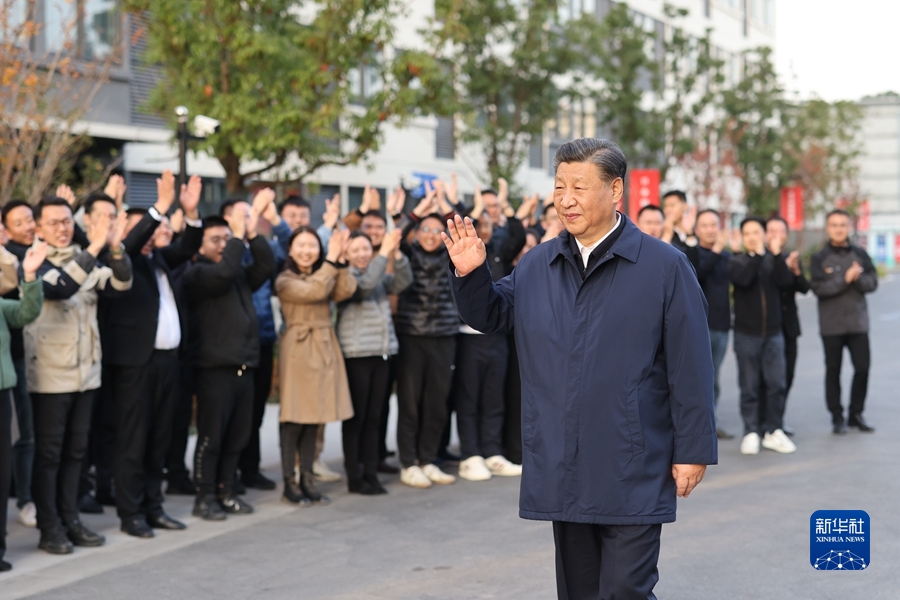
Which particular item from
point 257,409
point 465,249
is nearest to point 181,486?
point 257,409

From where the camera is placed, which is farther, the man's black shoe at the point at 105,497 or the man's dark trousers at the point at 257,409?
the man's dark trousers at the point at 257,409

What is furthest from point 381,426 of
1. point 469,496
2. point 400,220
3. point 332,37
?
point 332,37

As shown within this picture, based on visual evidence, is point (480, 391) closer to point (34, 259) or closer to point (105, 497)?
point (105, 497)

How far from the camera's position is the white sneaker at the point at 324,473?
31.2ft

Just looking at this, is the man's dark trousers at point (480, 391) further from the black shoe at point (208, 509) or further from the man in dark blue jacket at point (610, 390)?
the man in dark blue jacket at point (610, 390)

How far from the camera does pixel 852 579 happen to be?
6.20 meters

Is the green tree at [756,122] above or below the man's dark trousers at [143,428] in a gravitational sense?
above

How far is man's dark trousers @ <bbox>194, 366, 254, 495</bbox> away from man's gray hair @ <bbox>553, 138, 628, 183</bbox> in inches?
174

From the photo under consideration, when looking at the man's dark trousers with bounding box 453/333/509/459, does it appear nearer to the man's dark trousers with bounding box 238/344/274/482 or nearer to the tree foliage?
the man's dark trousers with bounding box 238/344/274/482

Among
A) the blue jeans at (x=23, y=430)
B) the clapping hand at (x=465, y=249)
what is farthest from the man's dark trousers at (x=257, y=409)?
the clapping hand at (x=465, y=249)

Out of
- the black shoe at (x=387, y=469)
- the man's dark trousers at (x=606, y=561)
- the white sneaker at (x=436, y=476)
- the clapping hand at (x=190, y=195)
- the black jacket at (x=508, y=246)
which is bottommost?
the black shoe at (x=387, y=469)

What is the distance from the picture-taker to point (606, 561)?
13.7 feet

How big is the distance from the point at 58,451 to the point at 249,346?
5.28ft

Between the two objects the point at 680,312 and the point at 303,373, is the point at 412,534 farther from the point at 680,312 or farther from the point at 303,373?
the point at 680,312
